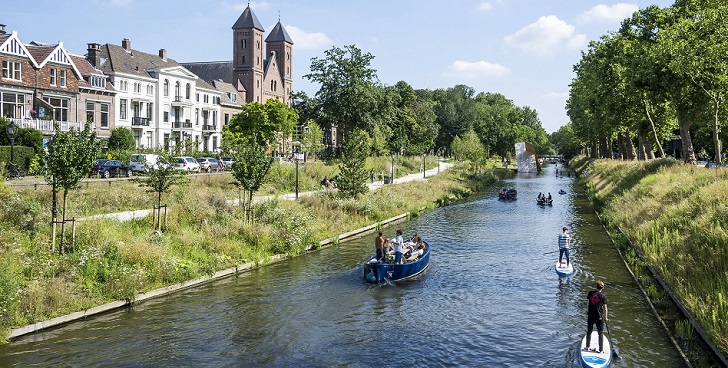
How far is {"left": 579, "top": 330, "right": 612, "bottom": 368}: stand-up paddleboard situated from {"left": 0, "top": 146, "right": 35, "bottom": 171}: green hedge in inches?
1520

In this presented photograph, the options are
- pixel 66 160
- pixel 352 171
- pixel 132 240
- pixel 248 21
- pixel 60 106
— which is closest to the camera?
pixel 66 160

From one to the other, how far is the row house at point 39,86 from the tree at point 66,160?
3074cm

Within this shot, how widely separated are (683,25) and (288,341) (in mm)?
33622

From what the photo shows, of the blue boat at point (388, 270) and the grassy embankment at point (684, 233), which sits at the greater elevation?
the grassy embankment at point (684, 233)

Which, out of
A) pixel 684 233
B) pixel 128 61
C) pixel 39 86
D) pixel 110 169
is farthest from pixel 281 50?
pixel 684 233

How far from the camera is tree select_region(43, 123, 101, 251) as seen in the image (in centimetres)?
2116

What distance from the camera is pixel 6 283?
16.4 meters

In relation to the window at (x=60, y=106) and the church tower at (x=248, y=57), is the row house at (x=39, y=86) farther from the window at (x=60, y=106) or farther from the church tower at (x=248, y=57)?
the church tower at (x=248, y=57)

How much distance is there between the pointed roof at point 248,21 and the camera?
A: 354 ft

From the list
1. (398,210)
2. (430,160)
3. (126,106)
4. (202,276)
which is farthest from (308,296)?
(430,160)

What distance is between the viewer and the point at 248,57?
4190 inches

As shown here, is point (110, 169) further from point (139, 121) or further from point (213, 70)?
point (213, 70)

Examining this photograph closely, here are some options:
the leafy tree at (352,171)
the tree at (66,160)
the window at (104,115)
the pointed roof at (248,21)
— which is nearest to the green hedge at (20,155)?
the window at (104,115)

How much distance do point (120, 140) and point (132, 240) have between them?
40.8 m
